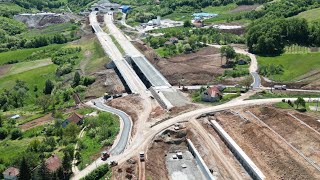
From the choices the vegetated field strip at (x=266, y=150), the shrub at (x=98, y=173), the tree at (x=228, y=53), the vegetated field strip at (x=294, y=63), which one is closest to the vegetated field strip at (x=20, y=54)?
the tree at (x=228, y=53)

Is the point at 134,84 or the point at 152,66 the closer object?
the point at 134,84

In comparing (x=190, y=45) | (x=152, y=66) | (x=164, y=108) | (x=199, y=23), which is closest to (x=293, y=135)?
(x=164, y=108)

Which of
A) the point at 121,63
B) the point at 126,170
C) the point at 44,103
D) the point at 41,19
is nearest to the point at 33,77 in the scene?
the point at 121,63

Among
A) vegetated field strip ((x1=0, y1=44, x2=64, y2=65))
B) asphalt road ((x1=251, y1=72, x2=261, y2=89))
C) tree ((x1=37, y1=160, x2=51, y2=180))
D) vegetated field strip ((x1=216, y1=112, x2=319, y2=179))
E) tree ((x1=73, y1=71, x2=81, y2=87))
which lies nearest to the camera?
tree ((x1=37, y1=160, x2=51, y2=180))

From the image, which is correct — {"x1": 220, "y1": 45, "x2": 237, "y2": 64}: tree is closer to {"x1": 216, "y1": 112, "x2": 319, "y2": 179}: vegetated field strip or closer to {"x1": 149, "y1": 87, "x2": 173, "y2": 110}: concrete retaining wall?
{"x1": 149, "y1": 87, "x2": 173, "y2": 110}: concrete retaining wall

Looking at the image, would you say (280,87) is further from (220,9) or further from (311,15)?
(220,9)

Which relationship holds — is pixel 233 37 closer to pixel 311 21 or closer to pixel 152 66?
pixel 311 21

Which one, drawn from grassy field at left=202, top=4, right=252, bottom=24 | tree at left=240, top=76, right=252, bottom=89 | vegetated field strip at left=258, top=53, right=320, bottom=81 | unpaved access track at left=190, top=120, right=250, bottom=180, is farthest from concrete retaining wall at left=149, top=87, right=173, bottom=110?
grassy field at left=202, top=4, right=252, bottom=24
